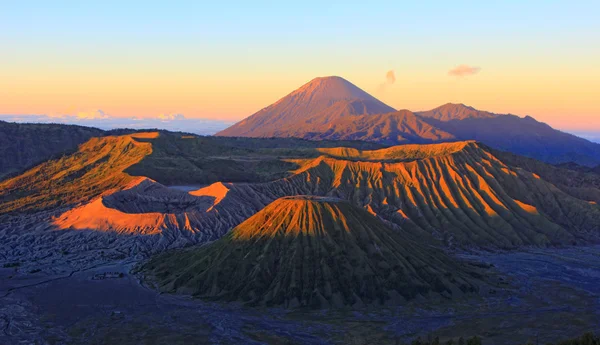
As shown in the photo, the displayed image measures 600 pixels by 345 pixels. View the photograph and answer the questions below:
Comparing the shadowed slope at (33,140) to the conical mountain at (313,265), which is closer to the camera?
the conical mountain at (313,265)

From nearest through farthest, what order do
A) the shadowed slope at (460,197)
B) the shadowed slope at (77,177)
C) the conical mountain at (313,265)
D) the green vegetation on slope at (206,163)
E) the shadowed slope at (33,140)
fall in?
the conical mountain at (313,265) < the shadowed slope at (460,197) < the shadowed slope at (77,177) < the green vegetation on slope at (206,163) < the shadowed slope at (33,140)

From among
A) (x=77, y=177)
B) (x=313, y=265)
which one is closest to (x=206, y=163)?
(x=77, y=177)

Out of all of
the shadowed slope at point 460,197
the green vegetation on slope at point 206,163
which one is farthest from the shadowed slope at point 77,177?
the shadowed slope at point 460,197

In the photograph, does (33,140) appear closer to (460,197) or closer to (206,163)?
(206,163)

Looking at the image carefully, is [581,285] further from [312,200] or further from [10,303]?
[10,303]

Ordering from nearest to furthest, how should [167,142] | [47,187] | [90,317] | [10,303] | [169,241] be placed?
[90,317], [10,303], [169,241], [47,187], [167,142]

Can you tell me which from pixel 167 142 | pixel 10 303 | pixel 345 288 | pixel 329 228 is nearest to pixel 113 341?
pixel 10 303

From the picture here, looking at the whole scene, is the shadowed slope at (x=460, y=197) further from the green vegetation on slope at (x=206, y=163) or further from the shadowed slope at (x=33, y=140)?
the shadowed slope at (x=33, y=140)

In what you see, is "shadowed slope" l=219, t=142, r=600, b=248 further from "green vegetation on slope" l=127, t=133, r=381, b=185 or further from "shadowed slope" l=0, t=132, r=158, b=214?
"shadowed slope" l=0, t=132, r=158, b=214
